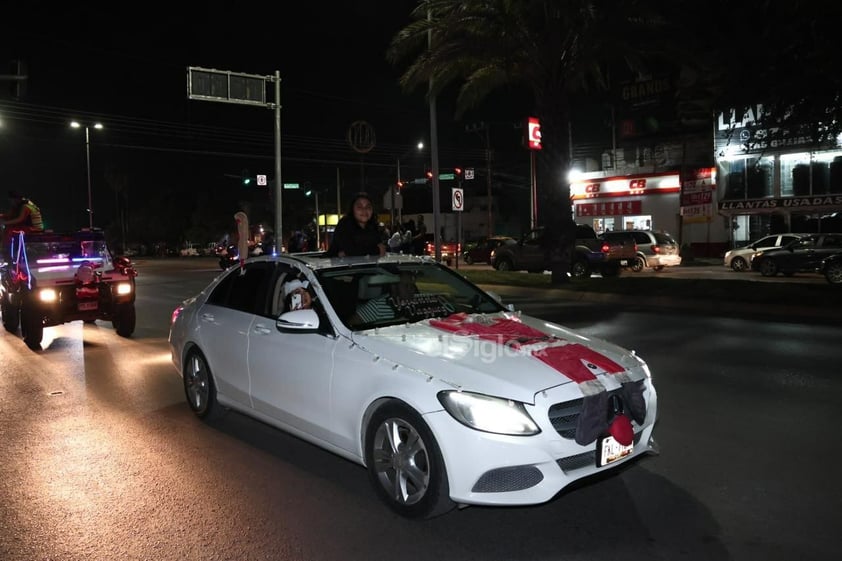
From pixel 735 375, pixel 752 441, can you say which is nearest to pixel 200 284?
pixel 735 375

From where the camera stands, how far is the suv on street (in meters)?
10.7

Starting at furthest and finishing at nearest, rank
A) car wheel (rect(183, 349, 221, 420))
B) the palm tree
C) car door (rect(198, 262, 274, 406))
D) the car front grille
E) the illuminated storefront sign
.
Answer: the illuminated storefront sign → the palm tree → car wheel (rect(183, 349, 221, 420)) → car door (rect(198, 262, 274, 406)) → the car front grille

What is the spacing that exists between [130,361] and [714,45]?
12.2 metres

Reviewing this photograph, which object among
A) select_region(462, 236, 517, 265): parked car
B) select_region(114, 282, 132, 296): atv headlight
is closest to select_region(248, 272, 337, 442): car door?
select_region(114, 282, 132, 296): atv headlight

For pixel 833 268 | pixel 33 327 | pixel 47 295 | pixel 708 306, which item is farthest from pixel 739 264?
pixel 33 327

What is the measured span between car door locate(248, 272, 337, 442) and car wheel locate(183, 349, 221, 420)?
0.94m

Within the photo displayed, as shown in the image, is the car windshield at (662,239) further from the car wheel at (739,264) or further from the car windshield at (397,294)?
the car windshield at (397,294)

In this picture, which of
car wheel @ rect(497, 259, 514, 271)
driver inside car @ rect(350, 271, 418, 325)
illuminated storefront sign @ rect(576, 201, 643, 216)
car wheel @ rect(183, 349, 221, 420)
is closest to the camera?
driver inside car @ rect(350, 271, 418, 325)

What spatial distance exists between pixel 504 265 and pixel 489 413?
75.6 ft

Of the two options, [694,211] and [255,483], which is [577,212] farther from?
[255,483]

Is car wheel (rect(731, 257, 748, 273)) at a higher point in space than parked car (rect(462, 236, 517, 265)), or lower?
lower

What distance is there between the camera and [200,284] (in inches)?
924

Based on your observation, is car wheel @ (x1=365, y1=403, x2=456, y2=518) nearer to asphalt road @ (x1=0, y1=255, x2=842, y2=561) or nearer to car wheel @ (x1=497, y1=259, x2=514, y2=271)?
asphalt road @ (x1=0, y1=255, x2=842, y2=561)

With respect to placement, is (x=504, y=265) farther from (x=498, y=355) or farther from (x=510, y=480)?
Result: (x=510, y=480)
